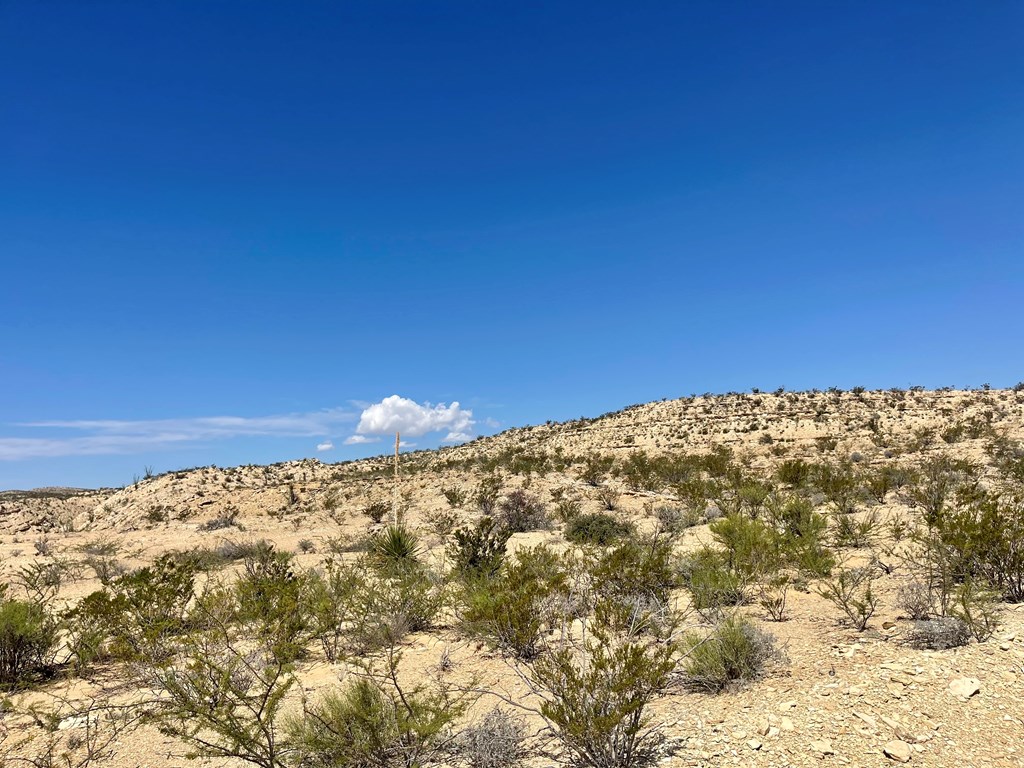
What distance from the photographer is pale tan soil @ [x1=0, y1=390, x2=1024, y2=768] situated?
4.65 meters

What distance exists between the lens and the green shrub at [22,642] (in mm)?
7598

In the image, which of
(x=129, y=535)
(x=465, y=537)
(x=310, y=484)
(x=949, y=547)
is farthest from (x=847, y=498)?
(x=310, y=484)

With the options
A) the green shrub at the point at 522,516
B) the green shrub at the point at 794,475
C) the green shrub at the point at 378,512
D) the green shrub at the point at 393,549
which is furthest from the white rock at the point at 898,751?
the green shrub at the point at 378,512

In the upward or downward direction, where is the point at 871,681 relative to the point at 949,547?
downward

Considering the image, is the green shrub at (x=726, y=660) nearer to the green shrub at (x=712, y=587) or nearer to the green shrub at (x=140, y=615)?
the green shrub at (x=712, y=587)

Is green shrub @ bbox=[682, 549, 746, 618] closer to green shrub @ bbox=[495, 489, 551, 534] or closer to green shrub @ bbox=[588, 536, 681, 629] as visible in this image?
green shrub @ bbox=[588, 536, 681, 629]

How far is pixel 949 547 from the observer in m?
8.16

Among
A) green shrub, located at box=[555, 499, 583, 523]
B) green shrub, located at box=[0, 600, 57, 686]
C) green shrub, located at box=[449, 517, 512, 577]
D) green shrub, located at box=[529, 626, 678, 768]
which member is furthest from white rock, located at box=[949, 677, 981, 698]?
green shrub, located at box=[555, 499, 583, 523]

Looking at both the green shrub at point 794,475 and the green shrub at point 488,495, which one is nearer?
the green shrub at point 794,475

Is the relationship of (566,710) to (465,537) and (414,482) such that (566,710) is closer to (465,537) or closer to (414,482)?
(465,537)

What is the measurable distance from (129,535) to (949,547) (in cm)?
2957

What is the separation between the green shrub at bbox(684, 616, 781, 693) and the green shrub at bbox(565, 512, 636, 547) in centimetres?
748

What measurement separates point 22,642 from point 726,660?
923 cm

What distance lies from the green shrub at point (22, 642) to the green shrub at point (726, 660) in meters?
8.56
